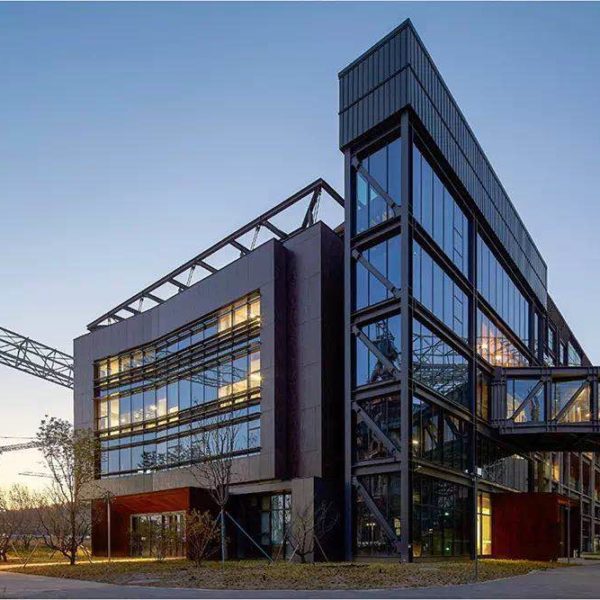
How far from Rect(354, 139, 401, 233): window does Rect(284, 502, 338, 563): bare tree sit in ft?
47.0

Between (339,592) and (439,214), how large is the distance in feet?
87.4

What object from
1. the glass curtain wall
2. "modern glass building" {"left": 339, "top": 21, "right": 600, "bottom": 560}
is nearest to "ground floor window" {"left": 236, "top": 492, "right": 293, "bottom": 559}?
the glass curtain wall

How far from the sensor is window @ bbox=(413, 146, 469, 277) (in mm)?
42969

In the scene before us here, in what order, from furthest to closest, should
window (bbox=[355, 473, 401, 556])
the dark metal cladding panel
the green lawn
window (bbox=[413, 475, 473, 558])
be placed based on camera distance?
1. the dark metal cladding panel
2. window (bbox=[413, 475, 473, 558])
3. window (bbox=[355, 473, 401, 556])
4. the green lawn

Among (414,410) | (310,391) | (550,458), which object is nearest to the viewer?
(414,410)

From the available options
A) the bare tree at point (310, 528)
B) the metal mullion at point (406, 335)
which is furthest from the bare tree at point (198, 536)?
the metal mullion at point (406, 335)

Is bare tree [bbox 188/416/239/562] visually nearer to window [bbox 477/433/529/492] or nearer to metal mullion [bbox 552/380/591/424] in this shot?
window [bbox 477/433/529/492]

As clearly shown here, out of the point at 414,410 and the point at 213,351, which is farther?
the point at 213,351

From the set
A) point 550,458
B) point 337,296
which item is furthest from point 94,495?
point 550,458

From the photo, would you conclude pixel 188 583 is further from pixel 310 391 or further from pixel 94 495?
pixel 94 495

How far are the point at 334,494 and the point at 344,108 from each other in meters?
20.5

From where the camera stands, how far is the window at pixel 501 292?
53781mm

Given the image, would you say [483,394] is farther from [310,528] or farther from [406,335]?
[310,528]

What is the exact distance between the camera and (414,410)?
40281 mm
